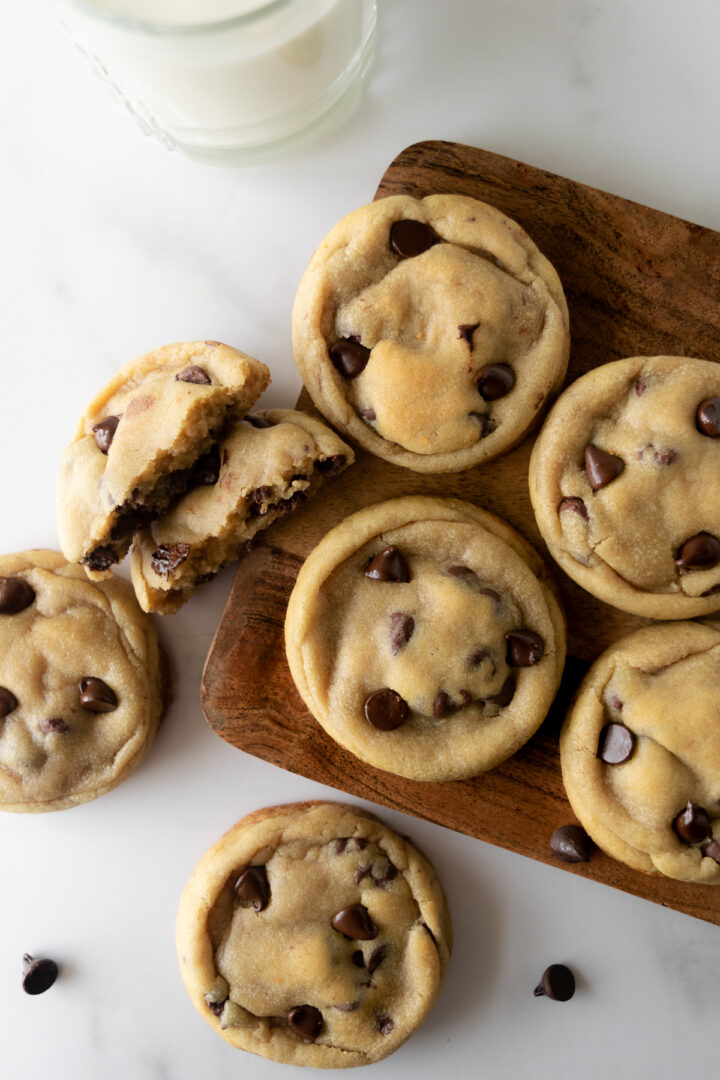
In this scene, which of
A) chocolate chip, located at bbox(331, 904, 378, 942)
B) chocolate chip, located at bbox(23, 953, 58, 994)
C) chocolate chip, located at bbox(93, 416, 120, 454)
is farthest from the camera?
chocolate chip, located at bbox(23, 953, 58, 994)

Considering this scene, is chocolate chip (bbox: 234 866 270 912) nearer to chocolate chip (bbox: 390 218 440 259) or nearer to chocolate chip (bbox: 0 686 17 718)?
chocolate chip (bbox: 0 686 17 718)

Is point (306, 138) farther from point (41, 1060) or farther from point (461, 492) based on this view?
point (41, 1060)

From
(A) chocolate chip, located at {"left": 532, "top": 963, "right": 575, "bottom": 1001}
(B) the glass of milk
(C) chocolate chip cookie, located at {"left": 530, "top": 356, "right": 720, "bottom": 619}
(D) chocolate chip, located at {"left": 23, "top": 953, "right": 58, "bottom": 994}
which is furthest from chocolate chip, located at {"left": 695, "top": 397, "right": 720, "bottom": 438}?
(D) chocolate chip, located at {"left": 23, "top": 953, "right": 58, "bottom": 994}

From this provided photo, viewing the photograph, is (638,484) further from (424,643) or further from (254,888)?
(254,888)

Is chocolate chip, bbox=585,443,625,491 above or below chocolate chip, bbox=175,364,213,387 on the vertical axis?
below

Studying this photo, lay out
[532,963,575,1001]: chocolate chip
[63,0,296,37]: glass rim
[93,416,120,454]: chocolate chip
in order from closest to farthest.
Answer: [63,0,296,37]: glass rim, [93,416,120,454]: chocolate chip, [532,963,575,1001]: chocolate chip

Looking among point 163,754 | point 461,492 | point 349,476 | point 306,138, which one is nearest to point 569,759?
point 461,492
